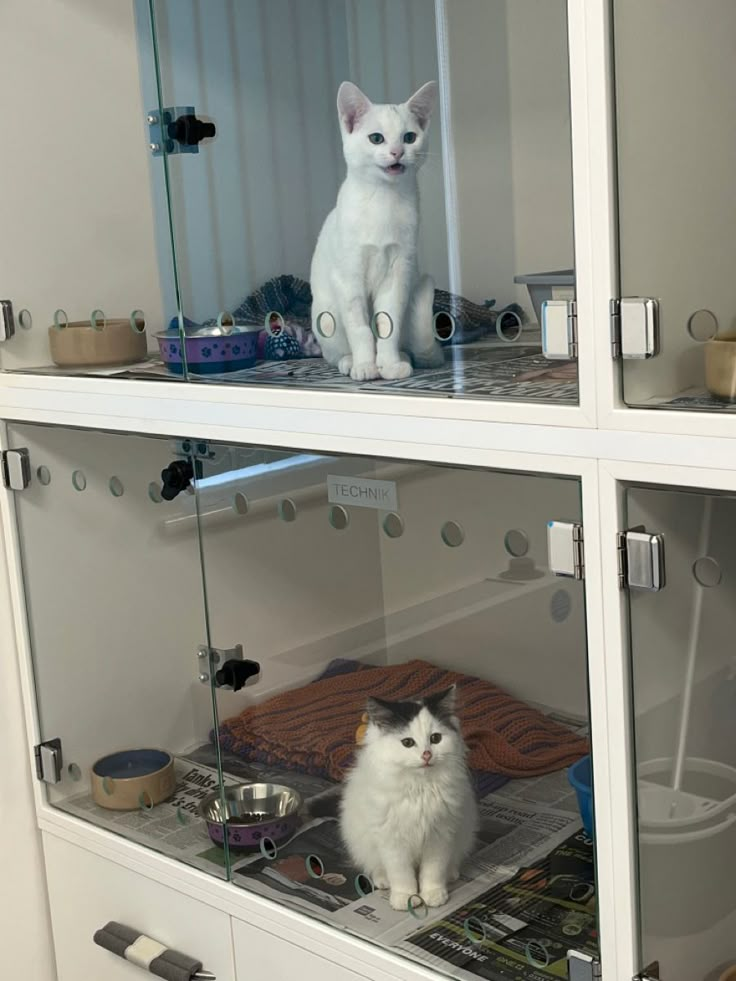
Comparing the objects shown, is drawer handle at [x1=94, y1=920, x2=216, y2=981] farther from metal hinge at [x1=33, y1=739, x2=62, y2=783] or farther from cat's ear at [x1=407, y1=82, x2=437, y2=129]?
cat's ear at [x1=407, y1=82, x2=437, y2=129]

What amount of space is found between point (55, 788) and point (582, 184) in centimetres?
130

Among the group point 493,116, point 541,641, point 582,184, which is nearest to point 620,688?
point 541,641

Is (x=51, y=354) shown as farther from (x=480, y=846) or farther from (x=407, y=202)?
(x=480, y=846)

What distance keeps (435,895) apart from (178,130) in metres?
0.93

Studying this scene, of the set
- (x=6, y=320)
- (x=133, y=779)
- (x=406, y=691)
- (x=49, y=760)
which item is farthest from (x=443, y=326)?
(x=49, y=760)

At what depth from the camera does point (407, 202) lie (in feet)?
4.06

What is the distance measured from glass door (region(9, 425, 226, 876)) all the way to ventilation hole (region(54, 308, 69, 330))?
0.15 metres

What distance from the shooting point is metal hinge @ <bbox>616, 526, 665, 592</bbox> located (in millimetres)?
1065

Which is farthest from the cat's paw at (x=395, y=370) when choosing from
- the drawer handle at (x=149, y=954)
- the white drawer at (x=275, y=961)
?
the drawer handle at (x=149, y=954)

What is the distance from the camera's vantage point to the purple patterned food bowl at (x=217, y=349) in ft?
4.69

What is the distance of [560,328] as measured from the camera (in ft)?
3.54

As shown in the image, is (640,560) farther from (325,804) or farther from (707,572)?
(325,804)

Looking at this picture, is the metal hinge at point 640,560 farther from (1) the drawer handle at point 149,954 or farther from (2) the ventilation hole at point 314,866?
(1) the drawer handle at point 149,954

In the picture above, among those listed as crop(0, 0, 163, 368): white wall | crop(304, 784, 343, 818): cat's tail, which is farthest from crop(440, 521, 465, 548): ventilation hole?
crop(0, 0, 163, 368): white wall
